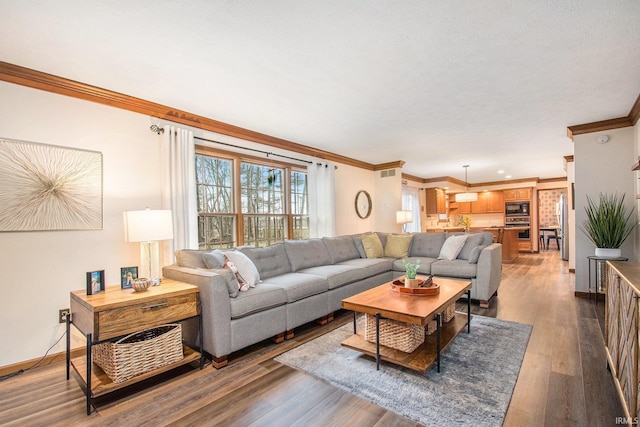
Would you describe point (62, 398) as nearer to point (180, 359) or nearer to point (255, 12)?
point (180, 359)

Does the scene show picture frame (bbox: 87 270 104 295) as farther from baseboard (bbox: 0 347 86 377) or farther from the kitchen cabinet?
the kitchen cabinet

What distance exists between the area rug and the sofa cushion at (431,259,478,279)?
1123 millimetres

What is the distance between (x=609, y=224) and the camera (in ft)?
13.0

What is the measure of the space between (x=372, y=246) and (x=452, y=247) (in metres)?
1.22

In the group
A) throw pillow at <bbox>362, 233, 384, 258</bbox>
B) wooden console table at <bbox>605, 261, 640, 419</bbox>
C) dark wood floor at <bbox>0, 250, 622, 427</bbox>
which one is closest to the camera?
wooden console table at <bbox>605, 261, 640, 419</bbox>

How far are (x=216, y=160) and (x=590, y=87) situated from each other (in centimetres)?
431

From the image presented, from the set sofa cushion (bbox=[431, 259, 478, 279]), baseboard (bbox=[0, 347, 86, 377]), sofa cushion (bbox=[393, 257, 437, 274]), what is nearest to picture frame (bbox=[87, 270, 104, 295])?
baseboard (bbox=[0, 347, 86, 377])

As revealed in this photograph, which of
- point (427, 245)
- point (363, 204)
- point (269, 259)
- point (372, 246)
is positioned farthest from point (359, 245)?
point (269, 259)

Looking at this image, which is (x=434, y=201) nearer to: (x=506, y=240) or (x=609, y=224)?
(x=506, y=240)

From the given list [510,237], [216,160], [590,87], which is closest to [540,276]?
[510,237]

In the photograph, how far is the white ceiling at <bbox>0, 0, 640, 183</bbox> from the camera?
6.27 feet

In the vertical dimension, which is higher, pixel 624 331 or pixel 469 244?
pixel 469 244

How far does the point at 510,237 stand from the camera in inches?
316

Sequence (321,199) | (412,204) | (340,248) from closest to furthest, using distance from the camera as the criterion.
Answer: (340,248)
(321,199)
(412,204)
